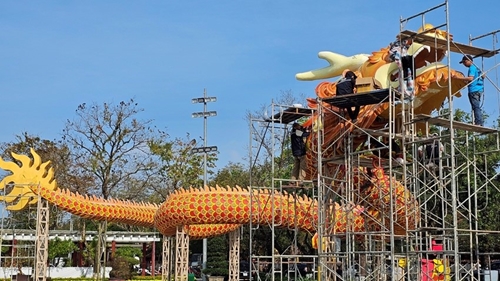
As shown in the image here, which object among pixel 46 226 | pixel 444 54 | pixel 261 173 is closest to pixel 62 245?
pixel 261 173

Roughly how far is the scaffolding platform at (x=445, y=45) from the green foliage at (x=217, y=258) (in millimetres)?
14500

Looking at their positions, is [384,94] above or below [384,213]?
above

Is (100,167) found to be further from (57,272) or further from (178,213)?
(178,213)

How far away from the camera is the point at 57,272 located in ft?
95.9

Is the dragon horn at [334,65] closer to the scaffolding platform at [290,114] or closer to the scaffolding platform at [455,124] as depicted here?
the scaffolding platform at [290,114]

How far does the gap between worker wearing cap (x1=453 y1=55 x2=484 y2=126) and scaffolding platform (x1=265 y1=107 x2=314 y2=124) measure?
9.60 ft

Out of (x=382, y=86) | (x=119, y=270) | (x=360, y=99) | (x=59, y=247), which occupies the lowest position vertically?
(x=119, y=270)

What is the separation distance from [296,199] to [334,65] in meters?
3.00

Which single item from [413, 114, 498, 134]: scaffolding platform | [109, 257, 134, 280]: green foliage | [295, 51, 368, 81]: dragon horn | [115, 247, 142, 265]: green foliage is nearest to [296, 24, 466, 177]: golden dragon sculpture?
[295, 51, 368, 81]: dragon horn

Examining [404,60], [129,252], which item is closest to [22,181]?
[404,60]

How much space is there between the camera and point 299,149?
41.5ft

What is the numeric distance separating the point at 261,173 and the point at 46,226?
1169 centimetres

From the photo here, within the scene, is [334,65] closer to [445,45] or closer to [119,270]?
[445,45]

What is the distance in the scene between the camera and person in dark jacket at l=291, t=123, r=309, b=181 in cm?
1253
